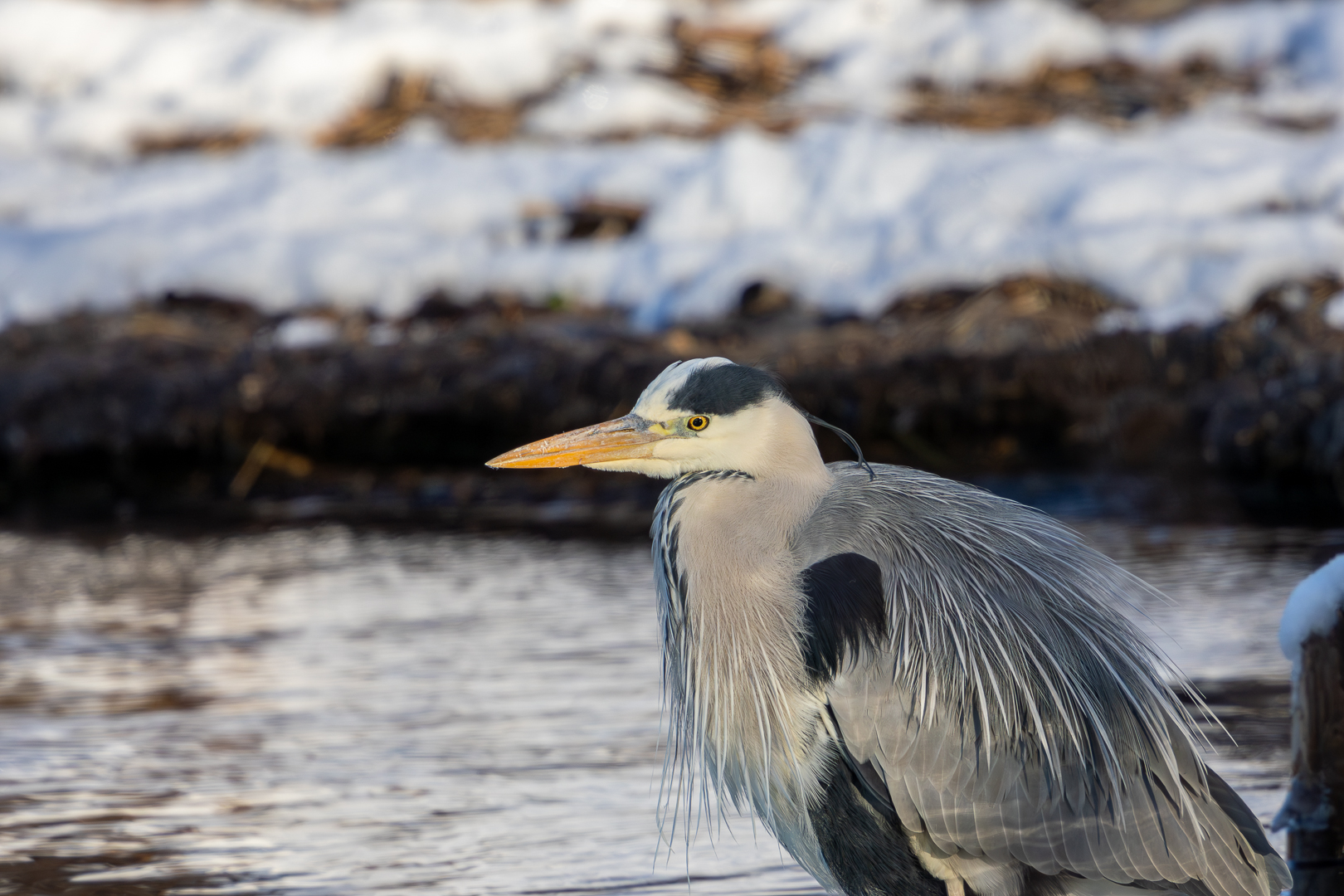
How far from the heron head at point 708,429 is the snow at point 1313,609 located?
1.34 metres

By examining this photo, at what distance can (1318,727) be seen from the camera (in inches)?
169

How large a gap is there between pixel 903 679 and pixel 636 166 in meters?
9.33

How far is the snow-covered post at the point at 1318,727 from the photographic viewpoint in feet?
13.9

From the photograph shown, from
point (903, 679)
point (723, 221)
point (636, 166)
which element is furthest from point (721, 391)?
point (636, 166)

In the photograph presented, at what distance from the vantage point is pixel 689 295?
1110 cm

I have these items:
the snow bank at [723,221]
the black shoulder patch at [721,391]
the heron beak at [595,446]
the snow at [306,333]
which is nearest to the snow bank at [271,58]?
the snow bank at [723,221]

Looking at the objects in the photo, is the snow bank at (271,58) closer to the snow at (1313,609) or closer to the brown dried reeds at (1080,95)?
the brown dried reeds at (1080,95)

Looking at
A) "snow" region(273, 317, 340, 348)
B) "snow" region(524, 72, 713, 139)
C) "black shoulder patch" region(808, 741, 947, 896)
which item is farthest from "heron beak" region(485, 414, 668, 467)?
"snow" region(524, 72, 713, 139)

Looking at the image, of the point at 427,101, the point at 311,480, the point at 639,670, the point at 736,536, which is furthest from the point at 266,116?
the point at 736,536

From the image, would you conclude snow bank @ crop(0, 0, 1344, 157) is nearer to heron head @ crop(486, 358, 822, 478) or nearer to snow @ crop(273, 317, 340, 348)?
snow @ crop(273, 317, 340, 348)

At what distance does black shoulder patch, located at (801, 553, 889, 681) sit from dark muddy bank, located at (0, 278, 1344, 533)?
18.6 feet

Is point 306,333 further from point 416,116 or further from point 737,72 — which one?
point 737,72

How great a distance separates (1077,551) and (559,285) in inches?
310

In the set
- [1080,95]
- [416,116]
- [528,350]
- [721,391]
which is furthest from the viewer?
Answer: [416,116]
